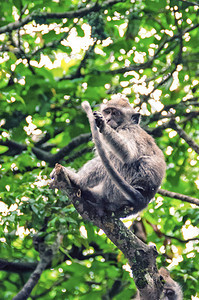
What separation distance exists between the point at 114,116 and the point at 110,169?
1797mm

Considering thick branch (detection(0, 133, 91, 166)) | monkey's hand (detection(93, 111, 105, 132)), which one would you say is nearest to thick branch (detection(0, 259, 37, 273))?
thick branch (detection(0, 133, 91, 166))

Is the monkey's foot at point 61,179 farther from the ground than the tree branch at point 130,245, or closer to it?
farther from the ground

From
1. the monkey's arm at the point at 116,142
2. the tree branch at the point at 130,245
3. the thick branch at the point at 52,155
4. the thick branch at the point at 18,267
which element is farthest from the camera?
the thick branch at the point at 52,155

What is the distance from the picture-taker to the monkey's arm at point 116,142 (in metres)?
5.73

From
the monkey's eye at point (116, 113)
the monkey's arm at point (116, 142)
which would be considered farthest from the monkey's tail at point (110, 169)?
the monkey's eye at point (116, 113)

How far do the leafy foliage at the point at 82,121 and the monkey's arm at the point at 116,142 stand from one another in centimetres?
96

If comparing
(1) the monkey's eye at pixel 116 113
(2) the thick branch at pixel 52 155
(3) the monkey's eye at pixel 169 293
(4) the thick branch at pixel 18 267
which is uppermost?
(1) the monkey's eye at pixel 116 113

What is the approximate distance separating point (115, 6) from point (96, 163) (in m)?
3.94

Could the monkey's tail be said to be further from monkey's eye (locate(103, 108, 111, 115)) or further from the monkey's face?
monkey's eye (locate(103, 108, 111, 115))

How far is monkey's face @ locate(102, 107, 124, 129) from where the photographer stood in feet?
22.6

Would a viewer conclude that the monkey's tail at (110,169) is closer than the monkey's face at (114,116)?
Yes

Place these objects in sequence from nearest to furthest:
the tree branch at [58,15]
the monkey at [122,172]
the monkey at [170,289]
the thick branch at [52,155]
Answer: the monkey at [122,172]
the monkey at [170,289]
the tree branch at [58,15]
the thick branch at [52,155]

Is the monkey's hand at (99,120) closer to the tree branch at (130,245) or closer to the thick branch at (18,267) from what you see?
the tree branch at (130,245)

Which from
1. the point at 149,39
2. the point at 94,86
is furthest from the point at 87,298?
the point at 149,39
